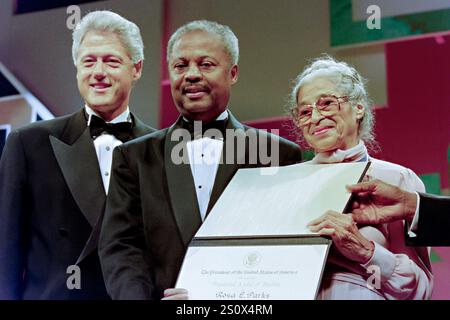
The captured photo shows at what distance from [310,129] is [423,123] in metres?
0.49

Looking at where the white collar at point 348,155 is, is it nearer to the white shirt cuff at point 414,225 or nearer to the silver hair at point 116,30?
the white shirt cuff at point 414,225

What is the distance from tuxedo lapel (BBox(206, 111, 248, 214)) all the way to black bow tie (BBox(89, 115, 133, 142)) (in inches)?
18.8

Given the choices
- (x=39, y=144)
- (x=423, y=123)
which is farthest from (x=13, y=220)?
(x=423, y=123)

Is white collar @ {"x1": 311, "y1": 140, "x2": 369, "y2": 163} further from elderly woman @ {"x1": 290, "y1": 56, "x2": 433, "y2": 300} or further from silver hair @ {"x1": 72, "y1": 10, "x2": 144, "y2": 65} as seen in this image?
silver hair @ {"x1": 72, "y1": 10, "x2": 144, "y2": 65}

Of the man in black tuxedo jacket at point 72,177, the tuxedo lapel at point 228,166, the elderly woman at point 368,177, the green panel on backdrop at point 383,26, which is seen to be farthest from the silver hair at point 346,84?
the man in black tuxedo jacket at point 72,177

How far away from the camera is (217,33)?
10.5 ft

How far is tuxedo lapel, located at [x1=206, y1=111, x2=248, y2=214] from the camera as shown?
301cm

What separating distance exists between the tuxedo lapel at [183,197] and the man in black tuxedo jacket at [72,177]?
0.30m

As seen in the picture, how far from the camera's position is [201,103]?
3.08 m

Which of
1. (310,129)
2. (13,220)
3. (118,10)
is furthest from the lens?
(118,10)

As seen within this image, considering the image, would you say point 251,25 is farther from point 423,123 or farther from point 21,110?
point 21,110

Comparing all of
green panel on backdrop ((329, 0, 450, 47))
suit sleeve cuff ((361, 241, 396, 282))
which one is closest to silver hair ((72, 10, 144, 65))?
green panel on backdrop ((329, 0, 450, 47))

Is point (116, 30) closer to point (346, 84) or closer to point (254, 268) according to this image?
point (346, 84)

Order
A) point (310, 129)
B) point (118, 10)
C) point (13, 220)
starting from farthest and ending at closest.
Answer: point (118, 10), point (13, 220), point (310, 129)
